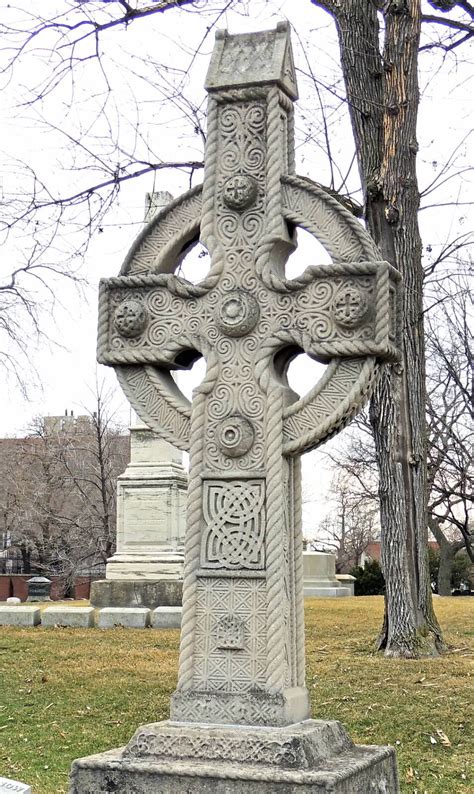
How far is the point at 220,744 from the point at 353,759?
61 cm

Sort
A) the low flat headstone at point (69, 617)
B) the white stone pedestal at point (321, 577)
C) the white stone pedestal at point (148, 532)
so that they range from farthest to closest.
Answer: the white stone pedestal at point (321, 577)
the white stone pedestal at point (148, 532)
the low flat headstone at point (69, 617)

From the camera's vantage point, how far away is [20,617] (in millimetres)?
15156

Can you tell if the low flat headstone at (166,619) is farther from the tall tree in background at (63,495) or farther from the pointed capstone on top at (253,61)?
the tall tree in background at (63,495)

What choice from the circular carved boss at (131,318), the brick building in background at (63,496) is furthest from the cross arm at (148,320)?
the brick building in background at (63,496)

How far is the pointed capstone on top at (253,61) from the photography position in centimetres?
534

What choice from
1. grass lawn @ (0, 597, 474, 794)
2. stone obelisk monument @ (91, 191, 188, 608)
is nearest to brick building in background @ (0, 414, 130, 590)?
stone obelisk monument @ (91, 191, 188, 608)

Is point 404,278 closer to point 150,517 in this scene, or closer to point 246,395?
point 246,395

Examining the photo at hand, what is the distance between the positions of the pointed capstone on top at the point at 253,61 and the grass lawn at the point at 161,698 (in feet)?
13.8

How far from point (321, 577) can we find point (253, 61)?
20109mm

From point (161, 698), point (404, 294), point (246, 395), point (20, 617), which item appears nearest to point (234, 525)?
point (246, 395)

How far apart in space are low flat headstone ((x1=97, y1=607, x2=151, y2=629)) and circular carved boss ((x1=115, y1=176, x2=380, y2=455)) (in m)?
9.41

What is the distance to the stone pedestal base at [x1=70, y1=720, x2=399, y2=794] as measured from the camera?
434 centimetres

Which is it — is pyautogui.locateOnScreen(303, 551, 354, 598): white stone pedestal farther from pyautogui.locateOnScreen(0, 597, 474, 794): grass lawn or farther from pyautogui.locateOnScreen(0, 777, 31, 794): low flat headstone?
pyautogui.locateOnScreen(0, 777, 31, 794): low flat headstone

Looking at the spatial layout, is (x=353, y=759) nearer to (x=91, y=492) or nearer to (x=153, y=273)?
(x=153, y=273)
